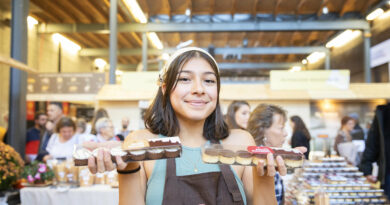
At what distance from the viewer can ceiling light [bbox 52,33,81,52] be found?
373 inches

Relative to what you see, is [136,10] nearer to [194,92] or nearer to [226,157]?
[194,92]

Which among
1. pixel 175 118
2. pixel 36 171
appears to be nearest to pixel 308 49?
pixel 36 171

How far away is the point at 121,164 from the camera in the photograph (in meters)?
0.95

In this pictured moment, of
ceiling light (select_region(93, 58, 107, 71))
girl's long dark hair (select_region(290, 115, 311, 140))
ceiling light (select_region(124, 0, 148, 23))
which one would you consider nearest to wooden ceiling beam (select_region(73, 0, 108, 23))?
ceiling light (select_region(124, 0, 148, 23))

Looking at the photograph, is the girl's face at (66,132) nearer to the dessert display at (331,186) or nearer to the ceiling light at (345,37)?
the dessert display at (331,186)

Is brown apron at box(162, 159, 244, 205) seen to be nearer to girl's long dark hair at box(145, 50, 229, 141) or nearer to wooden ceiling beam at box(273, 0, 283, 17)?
girl's long dark hair at box(145, 50, 229, 141)

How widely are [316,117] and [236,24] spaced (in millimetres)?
3556

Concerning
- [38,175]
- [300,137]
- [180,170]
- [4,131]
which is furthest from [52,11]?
[180,170]

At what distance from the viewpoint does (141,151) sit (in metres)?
0.98

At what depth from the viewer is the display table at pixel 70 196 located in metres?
3.09

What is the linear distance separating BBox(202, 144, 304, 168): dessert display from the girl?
4 centimetres

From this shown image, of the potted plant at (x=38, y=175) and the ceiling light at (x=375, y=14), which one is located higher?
the ceiling light at (x=375, y=14)

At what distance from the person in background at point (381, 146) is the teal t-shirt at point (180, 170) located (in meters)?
2.14

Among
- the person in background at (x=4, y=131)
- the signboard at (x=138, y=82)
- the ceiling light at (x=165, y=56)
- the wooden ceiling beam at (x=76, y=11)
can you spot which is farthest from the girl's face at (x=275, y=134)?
the wooden ceiling beam at (x=76, y=11)
